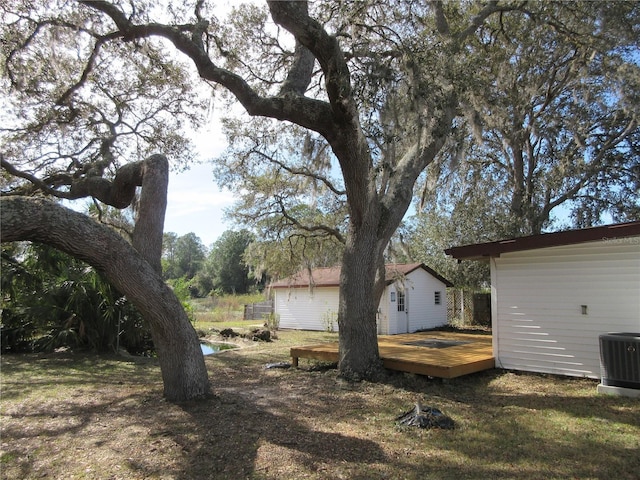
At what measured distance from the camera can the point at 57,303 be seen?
34.0 ft

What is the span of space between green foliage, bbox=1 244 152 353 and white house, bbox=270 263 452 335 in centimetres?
775

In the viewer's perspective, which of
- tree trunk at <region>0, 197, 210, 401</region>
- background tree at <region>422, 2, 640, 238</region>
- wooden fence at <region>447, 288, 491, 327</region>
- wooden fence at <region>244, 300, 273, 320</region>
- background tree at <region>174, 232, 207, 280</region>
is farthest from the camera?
background tree at <region>174, 232, 207, 280</region>

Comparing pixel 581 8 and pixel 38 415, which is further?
pixel 581 8

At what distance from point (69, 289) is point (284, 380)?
20.5ft

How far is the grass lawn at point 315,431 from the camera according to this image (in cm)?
375

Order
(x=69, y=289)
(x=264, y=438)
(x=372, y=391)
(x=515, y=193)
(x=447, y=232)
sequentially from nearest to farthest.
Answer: (x=264, y=438)
(x=372, y=391)
(x=69, y=289)
(x=515, y=193)
(x=447, y=232)

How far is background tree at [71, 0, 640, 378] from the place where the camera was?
654 centimetres

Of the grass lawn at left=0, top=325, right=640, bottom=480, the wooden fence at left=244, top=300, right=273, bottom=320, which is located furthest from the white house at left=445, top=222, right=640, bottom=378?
the wooden fence at left=244, top=300, right=273, bottom=320

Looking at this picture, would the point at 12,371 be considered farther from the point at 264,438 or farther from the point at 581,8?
the point at 581,8

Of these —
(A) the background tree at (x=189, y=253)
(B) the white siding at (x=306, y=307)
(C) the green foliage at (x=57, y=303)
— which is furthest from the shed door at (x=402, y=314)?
(A) the background tree at (x=189, y=253)

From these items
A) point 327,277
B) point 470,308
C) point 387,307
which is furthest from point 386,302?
point 470,308

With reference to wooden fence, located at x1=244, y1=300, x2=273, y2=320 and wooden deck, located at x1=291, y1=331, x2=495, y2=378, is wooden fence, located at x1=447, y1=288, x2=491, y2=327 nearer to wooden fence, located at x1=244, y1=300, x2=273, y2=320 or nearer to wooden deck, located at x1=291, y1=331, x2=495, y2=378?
wooden fence, located at x1=244, y1=300, x2=273, y2=320

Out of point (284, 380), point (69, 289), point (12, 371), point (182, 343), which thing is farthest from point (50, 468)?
point (69, 289)

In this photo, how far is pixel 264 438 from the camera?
4.46 metres
